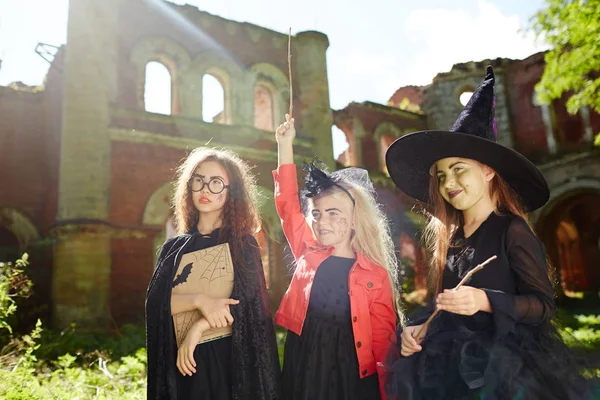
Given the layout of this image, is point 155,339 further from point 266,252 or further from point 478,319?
point 266,252

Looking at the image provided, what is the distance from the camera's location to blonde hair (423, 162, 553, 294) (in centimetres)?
236

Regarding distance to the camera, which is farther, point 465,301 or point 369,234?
point 369,234

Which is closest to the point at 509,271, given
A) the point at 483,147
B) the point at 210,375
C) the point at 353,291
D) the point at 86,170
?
the point at 483,147

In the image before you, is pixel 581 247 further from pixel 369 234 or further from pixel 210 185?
pixel 210 185

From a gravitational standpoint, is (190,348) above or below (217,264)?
below

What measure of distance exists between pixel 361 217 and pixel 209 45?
29.1 ft

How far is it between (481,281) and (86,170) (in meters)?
7.87

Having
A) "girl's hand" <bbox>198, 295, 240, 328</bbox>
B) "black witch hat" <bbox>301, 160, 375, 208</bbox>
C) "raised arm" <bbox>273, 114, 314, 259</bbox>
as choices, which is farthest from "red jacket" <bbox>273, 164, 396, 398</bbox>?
"girl's hand" <bbox>198, 295, 240, 328</bbox>

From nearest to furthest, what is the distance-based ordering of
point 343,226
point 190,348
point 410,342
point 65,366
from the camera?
point 410,342, point 190,348, point 343,226, point 65,366

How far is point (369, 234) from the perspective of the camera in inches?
110

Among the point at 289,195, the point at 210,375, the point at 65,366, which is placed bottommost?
the point at 65,366

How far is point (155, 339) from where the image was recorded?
248 centimetres

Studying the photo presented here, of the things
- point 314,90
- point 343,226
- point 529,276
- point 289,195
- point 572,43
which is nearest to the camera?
point 529,276

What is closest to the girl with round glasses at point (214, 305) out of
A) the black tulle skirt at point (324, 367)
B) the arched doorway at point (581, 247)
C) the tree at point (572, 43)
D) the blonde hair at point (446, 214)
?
the black tulle skirt at point (324, 367)
